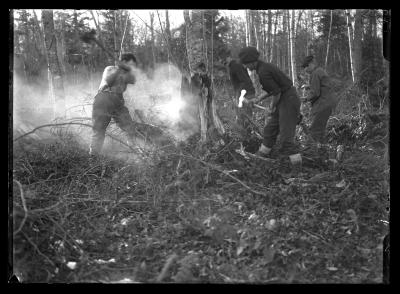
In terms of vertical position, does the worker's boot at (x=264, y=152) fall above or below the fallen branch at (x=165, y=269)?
above

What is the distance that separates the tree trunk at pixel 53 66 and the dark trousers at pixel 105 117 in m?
3.12

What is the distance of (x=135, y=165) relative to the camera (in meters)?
5.30

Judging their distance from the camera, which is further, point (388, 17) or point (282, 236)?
point (282, 236)

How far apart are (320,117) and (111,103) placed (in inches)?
143

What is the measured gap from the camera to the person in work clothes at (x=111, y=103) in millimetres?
5719

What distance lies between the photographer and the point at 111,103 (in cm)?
579

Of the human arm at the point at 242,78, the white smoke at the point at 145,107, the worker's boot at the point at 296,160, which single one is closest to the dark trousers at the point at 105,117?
the white smoke at the point at 145,107

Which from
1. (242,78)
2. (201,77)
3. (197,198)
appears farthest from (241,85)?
(197,198)

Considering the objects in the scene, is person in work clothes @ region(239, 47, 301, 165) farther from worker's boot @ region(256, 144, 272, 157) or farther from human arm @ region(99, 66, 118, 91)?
human arm @ region(99, 66, 118, 91)

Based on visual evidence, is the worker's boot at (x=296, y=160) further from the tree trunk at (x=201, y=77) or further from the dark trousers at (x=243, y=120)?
Result: the tree trunk at (x=201, y=77)

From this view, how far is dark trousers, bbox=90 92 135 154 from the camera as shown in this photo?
5700 mm
